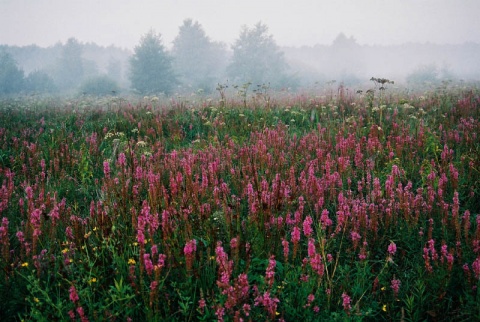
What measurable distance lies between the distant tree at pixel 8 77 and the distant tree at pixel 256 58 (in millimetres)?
29017

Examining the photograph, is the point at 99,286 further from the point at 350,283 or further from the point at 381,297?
the point at 381,297

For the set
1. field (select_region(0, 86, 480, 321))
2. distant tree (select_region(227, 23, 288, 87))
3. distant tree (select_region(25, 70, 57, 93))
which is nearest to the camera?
field (select_region(0, 86, 480, 321))

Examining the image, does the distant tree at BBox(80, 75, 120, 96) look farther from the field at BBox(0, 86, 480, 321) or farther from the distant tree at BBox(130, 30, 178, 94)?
the field at BBox(0, 86, 480, 321)

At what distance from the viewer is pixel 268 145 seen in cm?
497

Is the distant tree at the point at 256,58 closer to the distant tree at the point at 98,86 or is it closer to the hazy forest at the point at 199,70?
the hazy forest at the point at 199,70

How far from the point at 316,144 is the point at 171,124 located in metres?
3.77

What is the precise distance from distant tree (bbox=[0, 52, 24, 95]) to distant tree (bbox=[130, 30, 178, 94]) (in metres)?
22.8

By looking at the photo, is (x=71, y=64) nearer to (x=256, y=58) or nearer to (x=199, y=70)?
(x=199, y=70)

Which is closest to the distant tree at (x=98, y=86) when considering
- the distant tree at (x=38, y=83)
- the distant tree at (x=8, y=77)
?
the distant tree at (x=38, y=83)

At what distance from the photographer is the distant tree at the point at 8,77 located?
141 feet

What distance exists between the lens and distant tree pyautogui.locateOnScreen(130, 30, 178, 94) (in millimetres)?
30406

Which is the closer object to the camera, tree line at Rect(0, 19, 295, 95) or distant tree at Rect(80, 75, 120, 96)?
tree line at Rect(0, 19, 295, 95)

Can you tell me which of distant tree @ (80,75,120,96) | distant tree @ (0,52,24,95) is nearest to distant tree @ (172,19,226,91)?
distant tree @ (80,75,120,96)

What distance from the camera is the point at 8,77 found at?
142 feet
